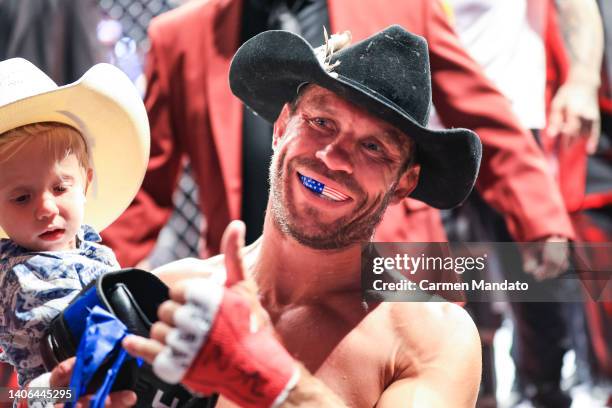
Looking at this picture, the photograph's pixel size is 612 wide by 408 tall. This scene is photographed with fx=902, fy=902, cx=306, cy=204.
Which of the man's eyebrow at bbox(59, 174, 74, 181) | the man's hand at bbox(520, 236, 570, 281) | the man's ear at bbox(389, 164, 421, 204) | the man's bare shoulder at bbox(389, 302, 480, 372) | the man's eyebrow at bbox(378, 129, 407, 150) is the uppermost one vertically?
the man's eyebrow at bbox(59, 174, 74, 181)

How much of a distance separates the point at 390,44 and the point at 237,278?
0.62 meters

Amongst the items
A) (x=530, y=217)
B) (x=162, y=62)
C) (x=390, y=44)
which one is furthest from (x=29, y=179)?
(x=530, y=217)

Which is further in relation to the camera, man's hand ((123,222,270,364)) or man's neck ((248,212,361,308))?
man's neck ((248,212,361,308))

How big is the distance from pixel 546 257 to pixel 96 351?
4.43ft

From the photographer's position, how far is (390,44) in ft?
5.69

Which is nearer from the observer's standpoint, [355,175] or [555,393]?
[355,175]

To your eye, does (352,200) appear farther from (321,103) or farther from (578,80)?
(578,80)

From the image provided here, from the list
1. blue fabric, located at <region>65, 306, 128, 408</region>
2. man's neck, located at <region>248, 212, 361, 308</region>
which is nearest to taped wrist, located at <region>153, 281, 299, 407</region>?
blue fabric, located at <region>65, 306, 128, 408</region>

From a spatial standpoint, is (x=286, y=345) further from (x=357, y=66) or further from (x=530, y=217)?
(x=530, y=217)

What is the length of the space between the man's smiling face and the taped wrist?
16.1 inches

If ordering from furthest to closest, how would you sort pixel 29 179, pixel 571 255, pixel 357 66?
1. pixel 571 255
2. pixel 357 66
3. pixel 29 179

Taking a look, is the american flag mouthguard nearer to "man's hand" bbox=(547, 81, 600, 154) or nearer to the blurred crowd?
the blurred crowd

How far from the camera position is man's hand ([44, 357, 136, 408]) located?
1502 millimetres

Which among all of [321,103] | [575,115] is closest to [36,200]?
[321,103]
